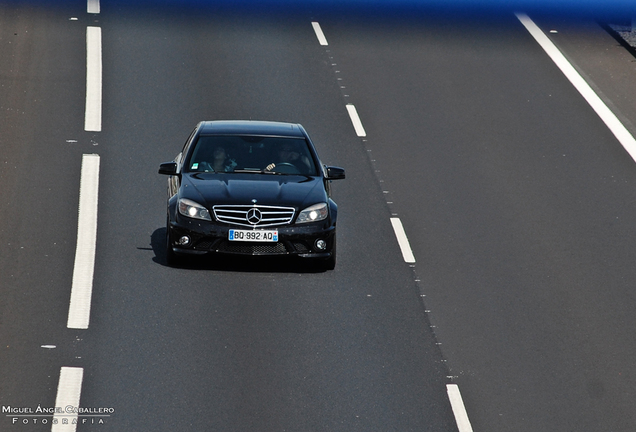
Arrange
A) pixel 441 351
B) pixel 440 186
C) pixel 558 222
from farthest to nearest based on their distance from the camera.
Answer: pixel 440 186 → pixel 558 222 → pixel 441 351

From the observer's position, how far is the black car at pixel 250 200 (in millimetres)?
14641

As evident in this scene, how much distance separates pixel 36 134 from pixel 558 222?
8309 mm

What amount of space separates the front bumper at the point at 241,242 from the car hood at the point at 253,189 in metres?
0.30

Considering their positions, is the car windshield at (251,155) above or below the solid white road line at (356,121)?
below

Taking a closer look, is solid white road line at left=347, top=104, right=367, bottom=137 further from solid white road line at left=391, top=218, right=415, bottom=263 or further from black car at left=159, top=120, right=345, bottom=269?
black car at left=159, top=120, right=345, bottom=269

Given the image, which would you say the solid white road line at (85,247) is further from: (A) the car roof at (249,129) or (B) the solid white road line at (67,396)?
(A) the car roof at (249,129)

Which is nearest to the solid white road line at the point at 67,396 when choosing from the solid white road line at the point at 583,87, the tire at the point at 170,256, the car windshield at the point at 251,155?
the tire at the point at 170,256

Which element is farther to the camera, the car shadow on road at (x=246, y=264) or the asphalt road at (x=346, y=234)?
the car shadow on road at (x=246, y=264)

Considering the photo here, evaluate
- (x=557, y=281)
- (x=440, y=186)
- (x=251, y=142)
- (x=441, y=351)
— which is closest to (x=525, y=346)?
(x=441, y=351)

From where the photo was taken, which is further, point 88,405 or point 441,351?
point 441,351

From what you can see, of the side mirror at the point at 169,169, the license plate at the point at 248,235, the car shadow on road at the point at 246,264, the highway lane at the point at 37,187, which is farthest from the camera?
the side mirror at the point at 169,169

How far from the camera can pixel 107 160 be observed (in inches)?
766

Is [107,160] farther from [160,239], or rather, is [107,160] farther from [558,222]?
[558,222]

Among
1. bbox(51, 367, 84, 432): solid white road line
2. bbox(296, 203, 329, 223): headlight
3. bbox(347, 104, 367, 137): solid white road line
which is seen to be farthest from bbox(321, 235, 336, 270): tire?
bbox(347, 104, 367, 137): solid white road line
